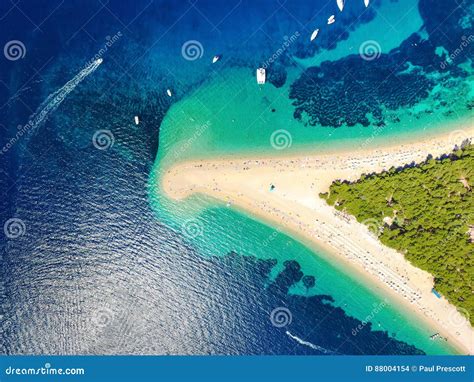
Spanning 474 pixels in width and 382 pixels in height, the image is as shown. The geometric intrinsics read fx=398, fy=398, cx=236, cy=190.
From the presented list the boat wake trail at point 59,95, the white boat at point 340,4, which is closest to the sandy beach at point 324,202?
the boat wake trail at point 59,95

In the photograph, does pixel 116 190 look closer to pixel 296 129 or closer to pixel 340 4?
pixel 296 129

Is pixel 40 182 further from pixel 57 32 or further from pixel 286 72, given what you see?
pixel 286 72

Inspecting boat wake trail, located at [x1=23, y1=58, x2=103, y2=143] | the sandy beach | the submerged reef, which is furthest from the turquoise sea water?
boat wake trail, located at [x1=23, y1=58, x2=103, y2=143]

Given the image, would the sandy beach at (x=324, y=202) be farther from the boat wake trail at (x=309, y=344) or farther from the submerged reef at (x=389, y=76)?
the boat wake trail at (x=309, y=344)

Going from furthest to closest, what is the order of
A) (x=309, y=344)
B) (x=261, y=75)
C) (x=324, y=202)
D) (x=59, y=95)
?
(x=59, y=95)
(x=324, y=202)
(x=261, y=75)
(x=309, y=344)

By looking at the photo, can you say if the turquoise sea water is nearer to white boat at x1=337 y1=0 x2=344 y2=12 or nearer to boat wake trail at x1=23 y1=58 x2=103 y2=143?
white boat at x1=337 y1=0 x2=344 y2=12

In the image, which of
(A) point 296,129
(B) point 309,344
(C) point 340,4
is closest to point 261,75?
(A) point 296,129
